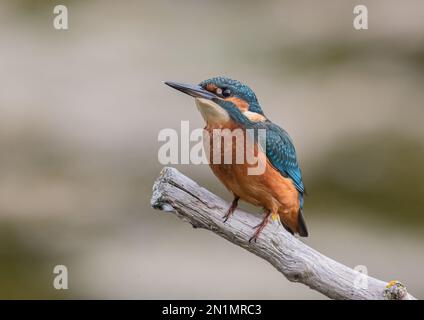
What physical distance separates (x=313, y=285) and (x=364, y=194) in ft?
11.7

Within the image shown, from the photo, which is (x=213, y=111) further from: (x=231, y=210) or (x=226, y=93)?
(x=231, y=210)

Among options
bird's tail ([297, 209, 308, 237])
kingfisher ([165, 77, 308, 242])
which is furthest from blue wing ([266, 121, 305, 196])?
bird's tail ([297, 209, 308, 237])

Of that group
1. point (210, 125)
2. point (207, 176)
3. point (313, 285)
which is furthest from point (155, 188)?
point (207, 176)

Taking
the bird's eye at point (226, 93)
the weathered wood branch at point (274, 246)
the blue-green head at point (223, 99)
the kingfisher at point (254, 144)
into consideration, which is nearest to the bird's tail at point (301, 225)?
the kingfisher at point (254, 144)

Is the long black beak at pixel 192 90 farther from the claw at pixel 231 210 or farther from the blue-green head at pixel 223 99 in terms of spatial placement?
the claw at pixel 231 210

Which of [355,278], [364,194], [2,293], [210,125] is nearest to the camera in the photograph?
A: [355,278]

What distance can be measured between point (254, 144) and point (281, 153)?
14 centimetres

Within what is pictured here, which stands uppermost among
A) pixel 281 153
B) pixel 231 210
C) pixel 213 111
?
pixel 213 111

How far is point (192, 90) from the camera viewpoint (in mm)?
2379

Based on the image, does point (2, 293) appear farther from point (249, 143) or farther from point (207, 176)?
point (249, 143)

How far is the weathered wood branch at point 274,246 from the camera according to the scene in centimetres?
229

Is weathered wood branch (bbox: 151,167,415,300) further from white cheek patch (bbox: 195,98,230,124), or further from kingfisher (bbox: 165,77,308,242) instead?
white cheek patch (bbox: 195,98,230,124)

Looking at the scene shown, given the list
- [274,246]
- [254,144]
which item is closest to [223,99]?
[254,144]

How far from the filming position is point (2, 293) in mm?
5395
